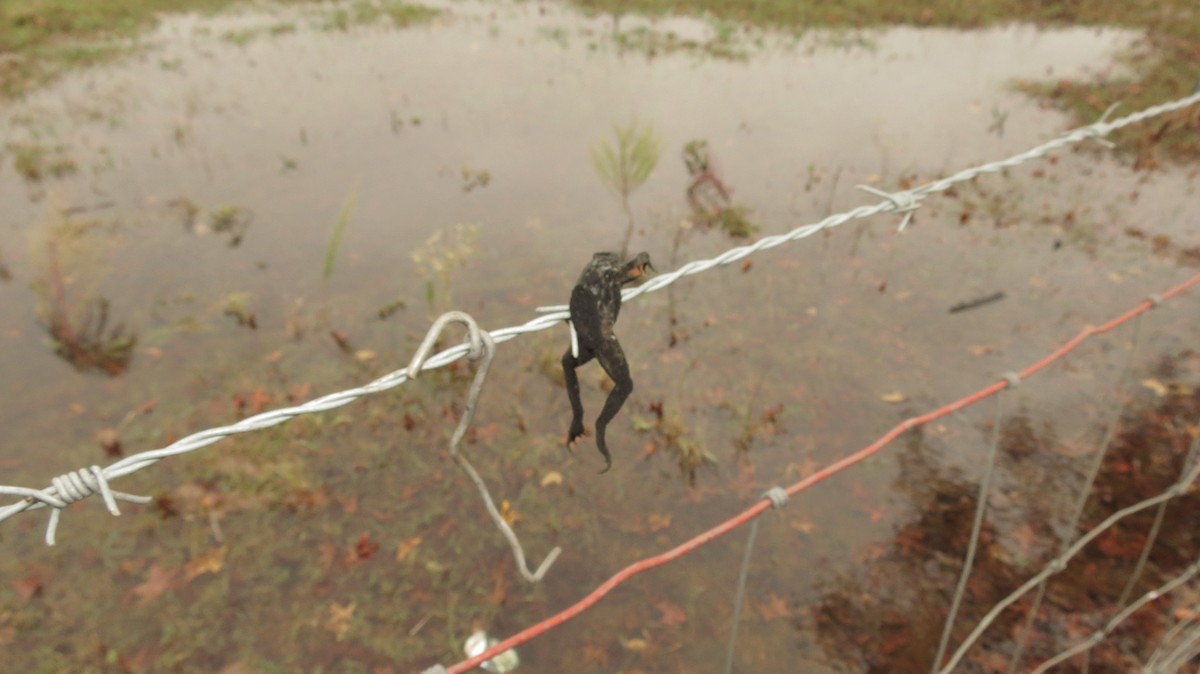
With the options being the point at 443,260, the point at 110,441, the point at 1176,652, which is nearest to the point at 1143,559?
the point at 1176,652

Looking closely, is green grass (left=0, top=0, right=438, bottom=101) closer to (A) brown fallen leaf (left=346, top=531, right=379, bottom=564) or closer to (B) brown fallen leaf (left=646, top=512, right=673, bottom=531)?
(A) brown fallen leaf (left=346, top=531, right=379, bottom=564)

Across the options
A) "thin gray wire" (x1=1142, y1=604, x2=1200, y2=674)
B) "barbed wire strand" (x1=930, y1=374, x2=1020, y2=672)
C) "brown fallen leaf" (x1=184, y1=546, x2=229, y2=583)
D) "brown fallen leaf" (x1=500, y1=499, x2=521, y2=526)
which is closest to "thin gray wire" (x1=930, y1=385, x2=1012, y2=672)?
"barbed wire strand" (x1=930, y1=374, x2=1020, y2=672)

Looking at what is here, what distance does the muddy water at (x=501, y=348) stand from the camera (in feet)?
8.79

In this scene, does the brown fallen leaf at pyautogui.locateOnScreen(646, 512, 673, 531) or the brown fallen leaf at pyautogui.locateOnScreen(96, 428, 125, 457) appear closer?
the brown fallen leaf at pyautogui.locateOnScreen(646, 512, 673, 531)

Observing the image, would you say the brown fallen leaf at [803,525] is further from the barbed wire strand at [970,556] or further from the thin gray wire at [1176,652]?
the thin gray wire at [1176,652]

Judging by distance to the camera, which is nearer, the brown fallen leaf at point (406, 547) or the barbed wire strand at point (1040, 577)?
the barbed wire strand at point (1040, 577)

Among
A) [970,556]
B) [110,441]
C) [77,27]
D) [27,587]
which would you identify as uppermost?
[77,27]

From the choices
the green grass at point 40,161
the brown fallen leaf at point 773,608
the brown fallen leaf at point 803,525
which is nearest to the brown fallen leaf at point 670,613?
the brown fallen leaf at point 773,608

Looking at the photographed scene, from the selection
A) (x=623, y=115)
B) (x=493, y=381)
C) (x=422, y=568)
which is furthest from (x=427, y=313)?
(x=623, y=115)

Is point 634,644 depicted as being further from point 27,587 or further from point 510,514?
point 27,587

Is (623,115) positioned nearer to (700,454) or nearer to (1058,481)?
(700,454)

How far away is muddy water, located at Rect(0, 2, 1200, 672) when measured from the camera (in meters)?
2.68

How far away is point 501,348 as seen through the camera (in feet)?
13.2

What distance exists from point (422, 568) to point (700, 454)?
1414mm
